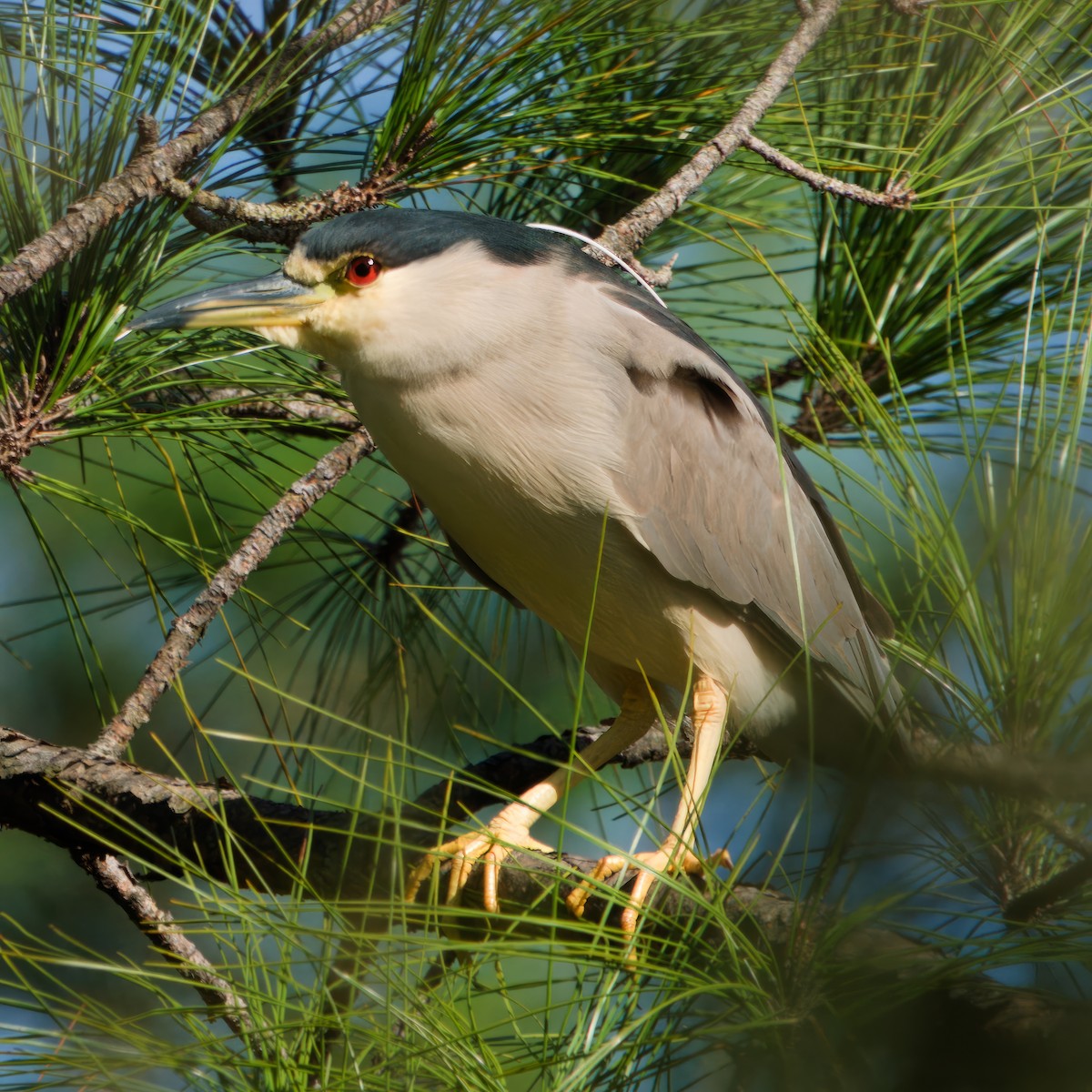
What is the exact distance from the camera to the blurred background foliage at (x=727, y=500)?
986 mm

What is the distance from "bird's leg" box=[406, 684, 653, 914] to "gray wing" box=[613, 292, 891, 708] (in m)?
0.30

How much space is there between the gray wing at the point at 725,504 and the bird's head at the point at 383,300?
0.24 m

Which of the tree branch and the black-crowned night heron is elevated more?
the black-crowned night heron

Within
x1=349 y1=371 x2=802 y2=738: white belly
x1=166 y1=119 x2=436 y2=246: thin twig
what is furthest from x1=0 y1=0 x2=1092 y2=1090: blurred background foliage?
x1=349 y1=371 x2=802 y2=738: white belly

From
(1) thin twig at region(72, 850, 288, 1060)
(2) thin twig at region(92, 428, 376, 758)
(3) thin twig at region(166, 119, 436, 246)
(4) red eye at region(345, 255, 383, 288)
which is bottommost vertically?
(1) thin twig at region(72, 850, 288, 1060)

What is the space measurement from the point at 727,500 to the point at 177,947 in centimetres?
112

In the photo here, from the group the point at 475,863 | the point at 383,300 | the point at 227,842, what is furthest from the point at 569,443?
the point at 227,842

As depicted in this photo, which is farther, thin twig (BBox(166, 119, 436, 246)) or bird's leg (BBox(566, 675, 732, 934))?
thin twig (BBox(166, 119, 436, 246))

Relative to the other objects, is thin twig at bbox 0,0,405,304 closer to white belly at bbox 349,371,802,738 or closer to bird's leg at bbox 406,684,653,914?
white belly at bbox 349,371,802,738

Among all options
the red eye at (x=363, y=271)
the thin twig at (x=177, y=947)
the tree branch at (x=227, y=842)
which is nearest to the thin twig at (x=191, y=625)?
the tree branch at (x=227, y=842)

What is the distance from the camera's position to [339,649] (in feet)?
8.27

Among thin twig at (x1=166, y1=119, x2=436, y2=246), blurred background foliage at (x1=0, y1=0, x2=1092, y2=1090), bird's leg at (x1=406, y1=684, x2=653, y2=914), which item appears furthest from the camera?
thin twig at (x1=166, y1=119, x2=436, y2=246)

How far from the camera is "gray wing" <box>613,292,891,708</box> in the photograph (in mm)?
1823

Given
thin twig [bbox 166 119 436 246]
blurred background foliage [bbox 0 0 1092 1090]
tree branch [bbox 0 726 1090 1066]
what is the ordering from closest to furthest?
blurred background foliage [bbox 0 0 1092 1090], tree branch [bbox 0 726 1090 1066], thin twig [bbox 166 119 436 246]
